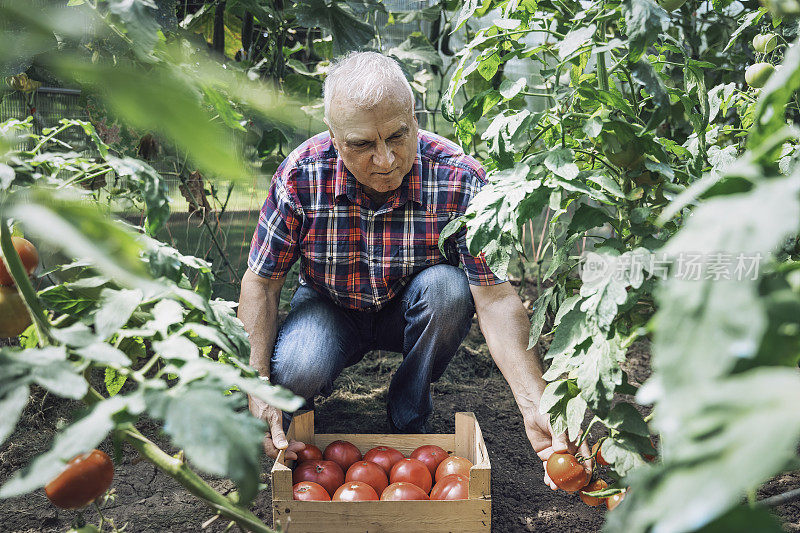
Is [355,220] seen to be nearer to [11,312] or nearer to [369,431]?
[369,431]

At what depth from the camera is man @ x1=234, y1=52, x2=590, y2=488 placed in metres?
1.81

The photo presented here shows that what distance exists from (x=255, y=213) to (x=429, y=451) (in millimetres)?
1711

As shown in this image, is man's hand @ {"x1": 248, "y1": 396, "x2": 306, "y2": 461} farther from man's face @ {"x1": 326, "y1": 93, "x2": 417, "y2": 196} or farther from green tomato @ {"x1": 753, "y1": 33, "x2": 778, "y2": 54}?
green tomato @ {"x1": 753, "y1": 33, "x2": 778, "y2": 54}

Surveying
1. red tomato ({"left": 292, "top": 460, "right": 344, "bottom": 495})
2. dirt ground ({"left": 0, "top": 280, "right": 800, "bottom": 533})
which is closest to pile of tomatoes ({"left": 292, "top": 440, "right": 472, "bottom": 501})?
red tomato ({"left": 292, "top": 460, "right": 344, "bottom": 495})

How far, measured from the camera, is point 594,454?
4.03 ft

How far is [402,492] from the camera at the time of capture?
1.53 meters

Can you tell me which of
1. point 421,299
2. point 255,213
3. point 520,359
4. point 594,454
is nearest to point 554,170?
point 594,454

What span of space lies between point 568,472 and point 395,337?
0.83m

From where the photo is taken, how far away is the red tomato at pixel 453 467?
5.40 ft

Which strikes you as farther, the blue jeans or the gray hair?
the blue jeans

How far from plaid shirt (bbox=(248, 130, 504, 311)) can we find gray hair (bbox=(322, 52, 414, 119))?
8.2 inches

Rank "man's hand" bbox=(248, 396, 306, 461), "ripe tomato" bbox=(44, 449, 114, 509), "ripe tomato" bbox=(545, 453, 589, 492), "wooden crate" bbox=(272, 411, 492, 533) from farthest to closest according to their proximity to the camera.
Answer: "man's hand" bbox=(248, 396, 306, 461) → "wooden crate" bbox=(272, 411, 492, 533) → "ripe tomato" bbox=(545, 453, 589, 492) → "ripe tomato" bbox=(44, 449, 114, 509)

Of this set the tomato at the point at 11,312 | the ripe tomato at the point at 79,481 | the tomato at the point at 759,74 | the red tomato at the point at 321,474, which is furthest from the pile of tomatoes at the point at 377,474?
the tomato at the point at 759,74

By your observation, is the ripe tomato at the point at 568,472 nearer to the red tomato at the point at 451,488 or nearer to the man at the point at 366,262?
the red tomato at the point at 451,488
